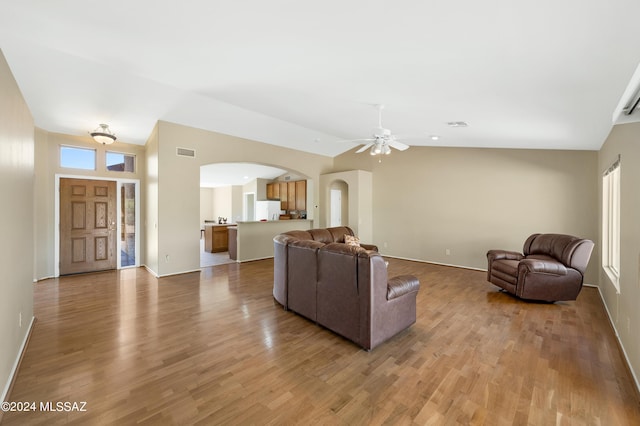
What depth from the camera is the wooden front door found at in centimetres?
535

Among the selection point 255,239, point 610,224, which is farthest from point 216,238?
point 610,224

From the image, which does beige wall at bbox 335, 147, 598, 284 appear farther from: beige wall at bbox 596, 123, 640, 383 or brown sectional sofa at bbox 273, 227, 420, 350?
brown sectional sofa at bbox 273, 227, 420, 350

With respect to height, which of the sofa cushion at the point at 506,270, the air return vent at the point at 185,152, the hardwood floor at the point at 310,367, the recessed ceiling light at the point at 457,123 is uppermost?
the recessed ceiling light at the point at 457,123

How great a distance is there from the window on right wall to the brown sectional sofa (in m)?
2.71

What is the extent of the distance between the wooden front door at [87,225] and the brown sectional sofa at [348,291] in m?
4.74

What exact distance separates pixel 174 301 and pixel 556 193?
6.93 meters

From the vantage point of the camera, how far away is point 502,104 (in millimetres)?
2980

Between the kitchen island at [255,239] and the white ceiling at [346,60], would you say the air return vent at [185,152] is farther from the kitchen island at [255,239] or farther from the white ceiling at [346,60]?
the kitchen island at [255,239]

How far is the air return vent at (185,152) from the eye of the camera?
17.7ft

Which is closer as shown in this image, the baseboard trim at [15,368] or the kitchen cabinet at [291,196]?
the baseboard trim at [15,368]

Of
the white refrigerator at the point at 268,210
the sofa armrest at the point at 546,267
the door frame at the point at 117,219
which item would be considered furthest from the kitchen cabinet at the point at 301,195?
the sofa armrest at the point at 546,267

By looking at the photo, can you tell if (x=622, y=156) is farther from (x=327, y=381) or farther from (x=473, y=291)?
(x=327, y=381)

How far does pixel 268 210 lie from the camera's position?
1002 centimetres

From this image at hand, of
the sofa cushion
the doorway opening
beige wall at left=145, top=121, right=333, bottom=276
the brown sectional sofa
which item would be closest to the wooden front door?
beige wall at left=145, top=121, right=333, bottom=276
